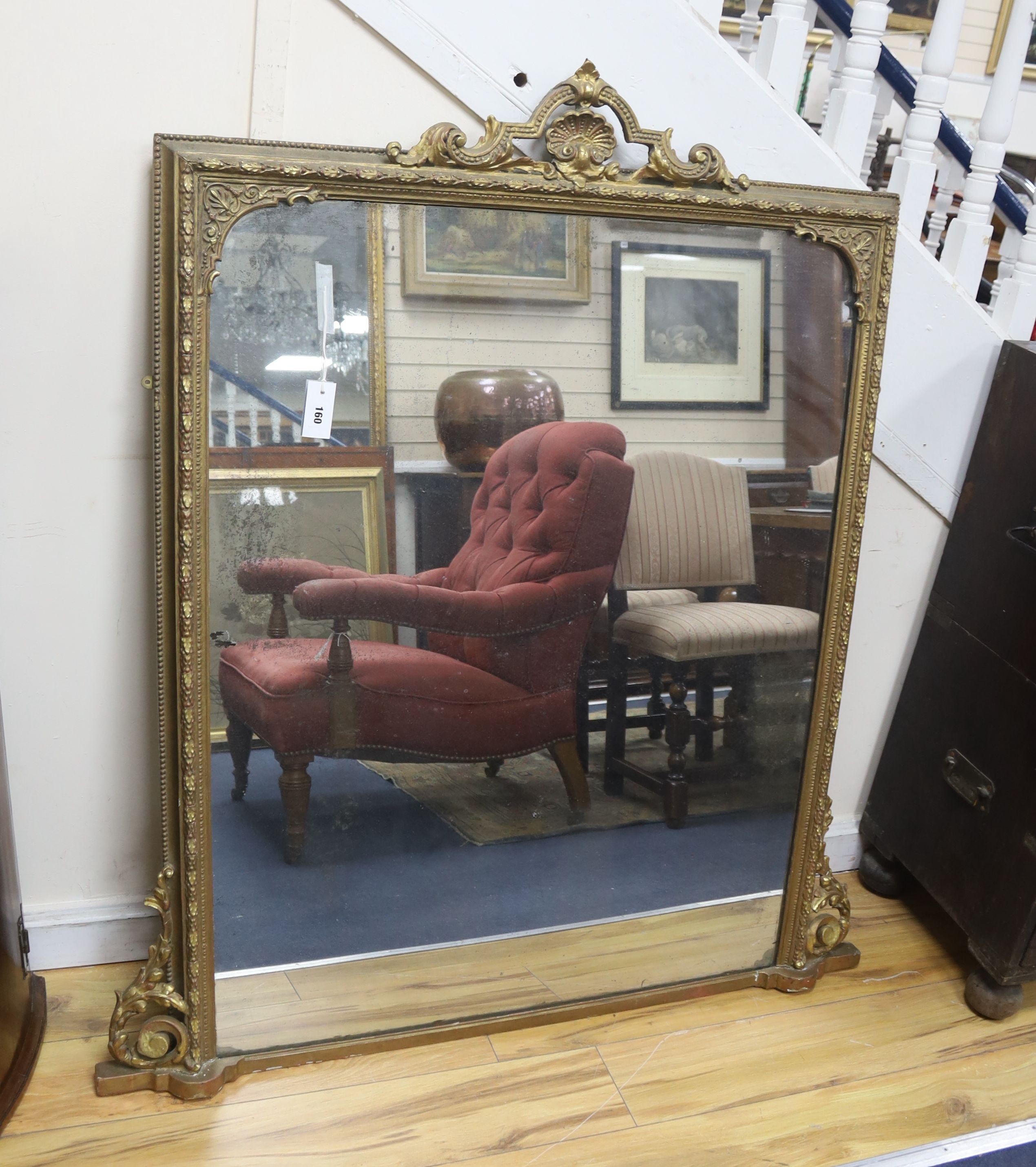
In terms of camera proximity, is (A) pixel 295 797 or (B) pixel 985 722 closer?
(A) pixel 295 797

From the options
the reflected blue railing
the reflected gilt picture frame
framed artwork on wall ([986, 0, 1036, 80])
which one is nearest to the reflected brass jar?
the reflected gilt picture frame

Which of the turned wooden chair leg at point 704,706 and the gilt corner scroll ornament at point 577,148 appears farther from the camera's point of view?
the turned wooden chair leg at point 704,706

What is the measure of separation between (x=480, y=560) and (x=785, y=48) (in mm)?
1053

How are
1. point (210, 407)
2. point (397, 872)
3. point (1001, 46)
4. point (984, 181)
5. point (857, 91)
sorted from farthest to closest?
point (1001, 46)
point (984, 181)
point (857, 91)
point (397, 872)
point (210, 407)

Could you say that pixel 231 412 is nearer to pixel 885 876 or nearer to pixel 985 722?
pixel 985 722

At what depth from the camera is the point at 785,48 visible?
1.72 meters

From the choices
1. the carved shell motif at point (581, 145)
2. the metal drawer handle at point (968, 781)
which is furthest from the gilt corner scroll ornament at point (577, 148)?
the metal drawer handle at point (968, 781)

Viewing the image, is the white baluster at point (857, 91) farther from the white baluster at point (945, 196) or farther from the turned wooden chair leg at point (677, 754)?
the turned wooden chair leg at point (677, 754)

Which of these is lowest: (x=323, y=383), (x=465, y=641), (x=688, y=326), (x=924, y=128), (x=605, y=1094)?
(x=605, y=1094)

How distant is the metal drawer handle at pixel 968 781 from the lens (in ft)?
5.91

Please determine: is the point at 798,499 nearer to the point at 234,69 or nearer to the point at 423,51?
the point at 423,51

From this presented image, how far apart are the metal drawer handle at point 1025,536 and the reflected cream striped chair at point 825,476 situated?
365 mm

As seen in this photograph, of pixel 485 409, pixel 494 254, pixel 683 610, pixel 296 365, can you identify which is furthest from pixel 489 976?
pixel 494 254

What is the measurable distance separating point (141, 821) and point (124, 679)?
0.27 metres
